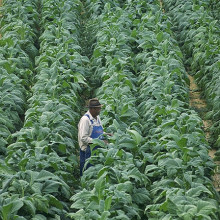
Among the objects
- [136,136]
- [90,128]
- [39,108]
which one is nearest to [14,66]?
[39,108]

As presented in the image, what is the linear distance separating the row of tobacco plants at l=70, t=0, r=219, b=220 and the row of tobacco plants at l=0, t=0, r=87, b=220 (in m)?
0.44

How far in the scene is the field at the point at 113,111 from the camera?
26.6ft

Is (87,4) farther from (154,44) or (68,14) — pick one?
(154,44)

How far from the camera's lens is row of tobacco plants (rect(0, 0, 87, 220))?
8.14m

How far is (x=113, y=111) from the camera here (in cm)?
1050

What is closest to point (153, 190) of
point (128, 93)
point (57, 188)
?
point (57, 188)

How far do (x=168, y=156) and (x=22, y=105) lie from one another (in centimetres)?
368

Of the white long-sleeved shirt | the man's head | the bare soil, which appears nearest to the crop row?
the white long-sleeved shirt

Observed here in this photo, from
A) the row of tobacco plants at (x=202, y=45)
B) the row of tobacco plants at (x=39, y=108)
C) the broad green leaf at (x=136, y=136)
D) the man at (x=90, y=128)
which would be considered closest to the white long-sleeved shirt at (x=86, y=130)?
the man at (x=90, y=128)

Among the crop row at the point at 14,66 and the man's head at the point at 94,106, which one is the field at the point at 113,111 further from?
the man's head at the point at 94,106

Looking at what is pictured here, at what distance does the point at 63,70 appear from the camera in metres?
12.1

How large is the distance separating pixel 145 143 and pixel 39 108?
188 centimetres

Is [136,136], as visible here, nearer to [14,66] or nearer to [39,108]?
[39,108]

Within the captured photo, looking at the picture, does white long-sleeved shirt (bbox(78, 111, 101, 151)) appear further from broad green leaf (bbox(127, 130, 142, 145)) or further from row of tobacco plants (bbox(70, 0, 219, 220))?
broad green leaf (bbox(127, 130, 142, 145))
